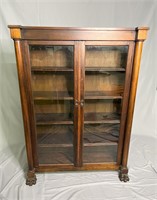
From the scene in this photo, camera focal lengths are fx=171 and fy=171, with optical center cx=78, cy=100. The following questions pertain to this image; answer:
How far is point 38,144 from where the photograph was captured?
1.61 metres

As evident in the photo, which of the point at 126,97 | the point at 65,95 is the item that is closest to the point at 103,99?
the point at 126,97

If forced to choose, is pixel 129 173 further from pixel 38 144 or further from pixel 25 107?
pixel 25 107

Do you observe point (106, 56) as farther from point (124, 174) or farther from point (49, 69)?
point (124, 174)

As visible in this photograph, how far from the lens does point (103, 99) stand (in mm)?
1609

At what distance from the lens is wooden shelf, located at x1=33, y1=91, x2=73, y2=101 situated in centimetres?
148

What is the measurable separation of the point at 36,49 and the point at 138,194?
1514 millimetres

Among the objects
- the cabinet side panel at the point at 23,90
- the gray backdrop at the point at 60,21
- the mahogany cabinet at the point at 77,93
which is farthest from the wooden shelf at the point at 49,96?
the gray backdrop at the point at 60,21

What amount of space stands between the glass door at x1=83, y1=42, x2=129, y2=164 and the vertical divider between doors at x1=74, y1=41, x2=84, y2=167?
65mm

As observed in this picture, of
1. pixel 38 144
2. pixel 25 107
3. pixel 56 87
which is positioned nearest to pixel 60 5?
pixel 56 87

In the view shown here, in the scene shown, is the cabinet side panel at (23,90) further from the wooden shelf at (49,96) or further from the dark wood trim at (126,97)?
the dark wood trim at (126,97)

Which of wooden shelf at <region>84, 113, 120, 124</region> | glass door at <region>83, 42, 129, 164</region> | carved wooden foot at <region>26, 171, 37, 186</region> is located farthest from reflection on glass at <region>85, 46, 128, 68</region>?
carved wooden foot at <region>26, 171, 37, 186</region>

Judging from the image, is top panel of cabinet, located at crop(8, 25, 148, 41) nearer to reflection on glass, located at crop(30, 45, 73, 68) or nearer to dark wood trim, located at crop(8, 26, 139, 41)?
dark wood trim, located at crop(8, 26, 139, 41)

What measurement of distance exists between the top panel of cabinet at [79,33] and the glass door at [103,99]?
79mm

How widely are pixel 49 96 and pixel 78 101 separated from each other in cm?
28
